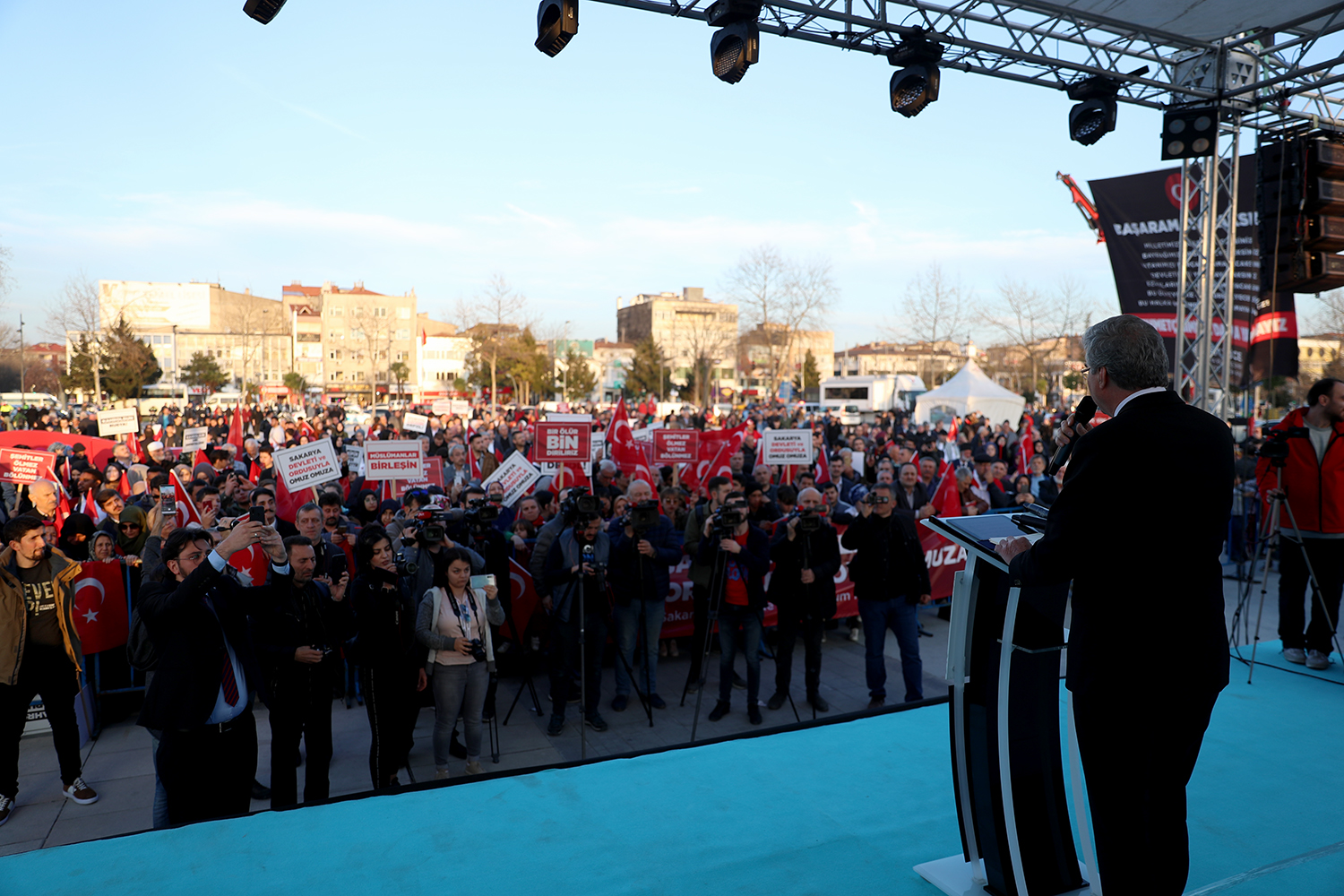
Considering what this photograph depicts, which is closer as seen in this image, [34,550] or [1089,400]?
[1089,400]

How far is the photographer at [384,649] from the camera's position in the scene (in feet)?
16.9

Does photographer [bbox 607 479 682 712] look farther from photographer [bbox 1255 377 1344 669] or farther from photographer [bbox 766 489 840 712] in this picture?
photographer [bbox 1255 377 1344 669]

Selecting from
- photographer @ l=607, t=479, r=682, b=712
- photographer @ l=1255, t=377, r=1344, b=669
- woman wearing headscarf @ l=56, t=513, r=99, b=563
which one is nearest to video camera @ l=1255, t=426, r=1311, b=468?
photographer @ l=1255, t=377, r=1344, b=669

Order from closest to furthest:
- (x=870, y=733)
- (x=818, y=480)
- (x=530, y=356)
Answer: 1. (x=870, y=733)
2. (x=818, y=480)
3. (x=530, y=356)

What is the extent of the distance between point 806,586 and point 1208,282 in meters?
5.95

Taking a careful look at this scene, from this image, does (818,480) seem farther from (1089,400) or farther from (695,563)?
(1089,400)

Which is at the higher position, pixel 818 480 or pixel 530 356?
pixel 530 356

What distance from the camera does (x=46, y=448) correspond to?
34.6 ft

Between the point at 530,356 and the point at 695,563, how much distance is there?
54663mm

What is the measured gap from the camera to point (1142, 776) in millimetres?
2104

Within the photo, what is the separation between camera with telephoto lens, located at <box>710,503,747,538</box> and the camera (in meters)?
6.11

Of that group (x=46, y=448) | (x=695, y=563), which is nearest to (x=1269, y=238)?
(x=695, y=563)

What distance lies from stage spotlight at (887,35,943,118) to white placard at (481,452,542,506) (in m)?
5.34

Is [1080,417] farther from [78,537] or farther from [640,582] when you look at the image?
[78,537]
